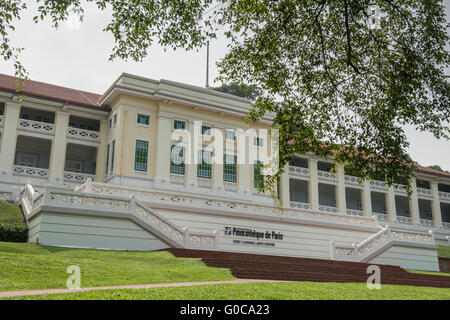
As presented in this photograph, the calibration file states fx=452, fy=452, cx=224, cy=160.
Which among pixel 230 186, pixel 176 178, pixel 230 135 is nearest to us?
pixel 176 178

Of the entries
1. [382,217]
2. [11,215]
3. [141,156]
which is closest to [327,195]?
[382,217]

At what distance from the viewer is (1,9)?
909 centimetres

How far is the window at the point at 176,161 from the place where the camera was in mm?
26734

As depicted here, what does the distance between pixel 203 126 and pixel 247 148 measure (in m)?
3.28

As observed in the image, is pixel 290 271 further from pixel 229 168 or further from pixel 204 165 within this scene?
pixel 229 168

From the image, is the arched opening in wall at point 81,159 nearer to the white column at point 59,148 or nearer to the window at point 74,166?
the window at point 74,166

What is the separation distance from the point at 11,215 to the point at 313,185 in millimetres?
22989

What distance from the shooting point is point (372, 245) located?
22016mm

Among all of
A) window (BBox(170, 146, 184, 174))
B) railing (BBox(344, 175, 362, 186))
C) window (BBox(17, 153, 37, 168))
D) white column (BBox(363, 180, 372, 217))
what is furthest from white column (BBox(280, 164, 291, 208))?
window (BBox(17, 153, 37, 168))

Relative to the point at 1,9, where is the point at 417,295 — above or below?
below

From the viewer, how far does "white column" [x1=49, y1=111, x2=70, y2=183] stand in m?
26.2

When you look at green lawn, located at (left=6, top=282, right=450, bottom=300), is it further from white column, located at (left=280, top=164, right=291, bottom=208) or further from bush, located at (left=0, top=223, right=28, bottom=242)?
white column, located at (left=280, top=164, right=291, bottom=208)
